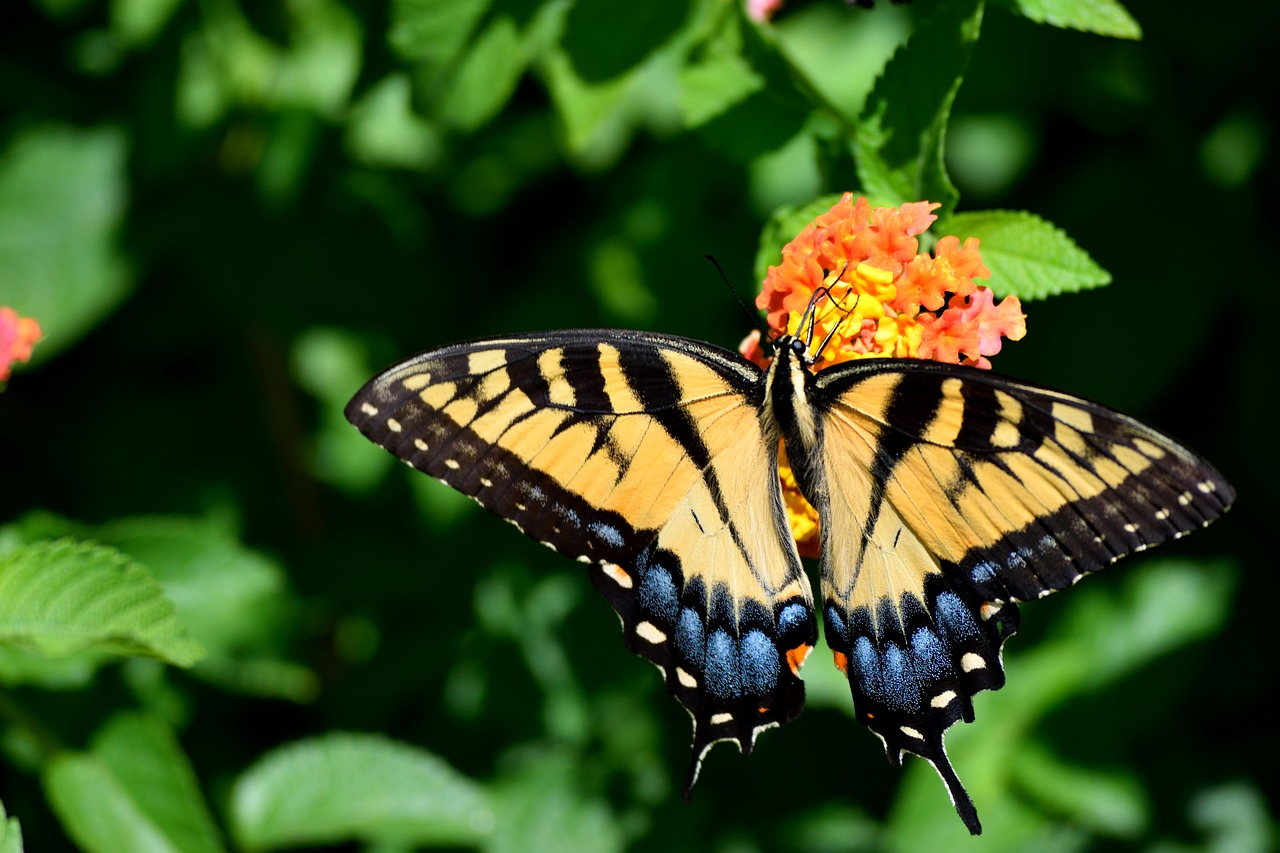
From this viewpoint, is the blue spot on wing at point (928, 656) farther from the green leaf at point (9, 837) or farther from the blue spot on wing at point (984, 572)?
the green leaf at point (9, 837)

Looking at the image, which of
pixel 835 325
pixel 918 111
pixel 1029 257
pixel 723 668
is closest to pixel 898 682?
pixel 723 668

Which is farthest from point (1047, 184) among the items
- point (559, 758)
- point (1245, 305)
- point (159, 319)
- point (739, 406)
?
point (159, 319)

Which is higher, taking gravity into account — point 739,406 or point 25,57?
point 25,57

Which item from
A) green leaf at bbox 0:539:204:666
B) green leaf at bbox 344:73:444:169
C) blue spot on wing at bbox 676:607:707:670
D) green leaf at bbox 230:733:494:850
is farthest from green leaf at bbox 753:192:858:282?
green leaf at bbox 344:73:444:169

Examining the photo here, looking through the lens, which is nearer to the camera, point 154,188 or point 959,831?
point 959,831

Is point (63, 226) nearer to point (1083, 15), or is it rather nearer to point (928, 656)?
point (928, 656)

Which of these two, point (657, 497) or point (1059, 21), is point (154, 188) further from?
point (1059, 21)

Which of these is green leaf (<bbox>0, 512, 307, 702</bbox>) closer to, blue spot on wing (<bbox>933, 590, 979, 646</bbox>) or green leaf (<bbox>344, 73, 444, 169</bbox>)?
green leaf (<bbox>344, 73, 444, 169</bbox>)
